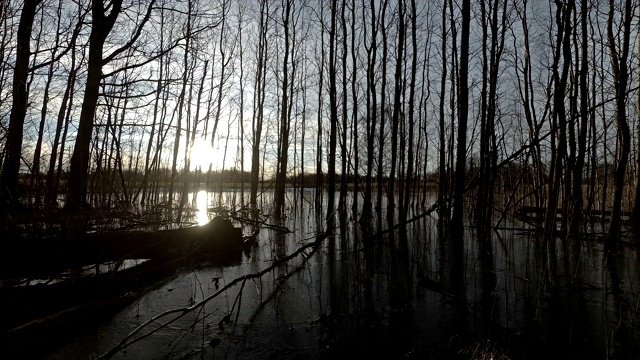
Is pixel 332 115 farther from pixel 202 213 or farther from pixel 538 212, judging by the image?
pixel 538 212

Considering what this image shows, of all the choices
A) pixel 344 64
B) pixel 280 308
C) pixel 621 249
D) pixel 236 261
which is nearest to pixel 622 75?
pixel 621 249

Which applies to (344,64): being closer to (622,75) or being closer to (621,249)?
(622,75)

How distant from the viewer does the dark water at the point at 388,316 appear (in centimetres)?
290

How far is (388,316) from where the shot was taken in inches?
142

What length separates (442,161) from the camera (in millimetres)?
15602

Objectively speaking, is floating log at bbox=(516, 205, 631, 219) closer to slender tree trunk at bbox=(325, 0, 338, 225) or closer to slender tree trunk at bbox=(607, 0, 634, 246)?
slender tree trunk at bbox=(607, 0, 634, 246)

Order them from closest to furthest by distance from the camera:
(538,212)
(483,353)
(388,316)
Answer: (483,353)
(388,316)
(538,212)

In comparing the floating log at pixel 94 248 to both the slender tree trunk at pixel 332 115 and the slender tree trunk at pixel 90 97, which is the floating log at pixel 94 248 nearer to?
the slender tree trunk at pixel 90 97

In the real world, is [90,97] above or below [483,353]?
above

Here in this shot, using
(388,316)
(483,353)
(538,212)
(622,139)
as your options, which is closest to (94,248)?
(388,316)

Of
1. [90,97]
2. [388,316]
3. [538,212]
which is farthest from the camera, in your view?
[90,97]

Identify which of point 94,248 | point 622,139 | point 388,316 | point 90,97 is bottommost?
point 388,316

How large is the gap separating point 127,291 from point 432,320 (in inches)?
151

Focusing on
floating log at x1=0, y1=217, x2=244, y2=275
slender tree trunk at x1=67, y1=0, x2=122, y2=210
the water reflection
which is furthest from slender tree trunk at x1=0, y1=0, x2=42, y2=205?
the water reflection
